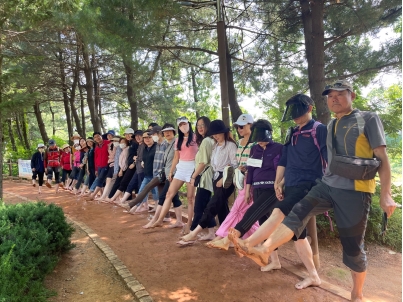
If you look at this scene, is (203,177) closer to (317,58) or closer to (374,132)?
(374,132)

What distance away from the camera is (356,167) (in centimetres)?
245

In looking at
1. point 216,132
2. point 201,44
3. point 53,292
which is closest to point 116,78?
point 201,44

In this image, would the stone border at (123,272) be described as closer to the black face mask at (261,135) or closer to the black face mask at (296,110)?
the black face mask at (261,135)

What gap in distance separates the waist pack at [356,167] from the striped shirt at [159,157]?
12.5 ft

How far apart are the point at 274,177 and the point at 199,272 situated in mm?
1449

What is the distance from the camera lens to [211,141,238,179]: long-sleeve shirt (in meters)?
4.27

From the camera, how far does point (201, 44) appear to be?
10.3 m

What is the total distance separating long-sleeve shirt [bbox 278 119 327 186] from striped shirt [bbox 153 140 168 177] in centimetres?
320

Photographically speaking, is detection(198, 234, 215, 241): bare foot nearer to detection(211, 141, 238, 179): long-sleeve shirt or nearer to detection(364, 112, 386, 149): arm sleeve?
detection(211, 141, 238, 179): long-sleeve shirt

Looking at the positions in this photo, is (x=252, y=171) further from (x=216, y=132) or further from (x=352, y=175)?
(x=352, y=175)

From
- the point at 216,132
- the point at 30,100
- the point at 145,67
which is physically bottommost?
the point at 216,132

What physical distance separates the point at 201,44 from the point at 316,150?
322 inches

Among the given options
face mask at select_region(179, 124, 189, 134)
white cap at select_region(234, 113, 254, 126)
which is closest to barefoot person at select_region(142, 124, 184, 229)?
face mask at select_region(179, 124, 189, 134)

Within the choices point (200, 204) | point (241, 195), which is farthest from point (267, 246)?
point (200, 204)
